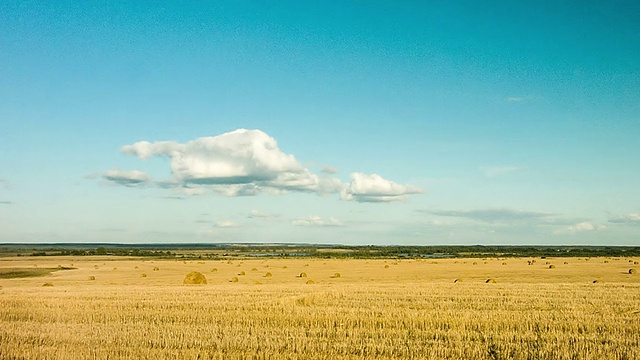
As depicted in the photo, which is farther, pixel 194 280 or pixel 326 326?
pixel 194 280

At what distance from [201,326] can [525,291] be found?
1540cm

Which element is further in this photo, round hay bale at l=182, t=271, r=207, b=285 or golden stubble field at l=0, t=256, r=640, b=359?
round hay bale at l=182, t=271, r=207, b=285

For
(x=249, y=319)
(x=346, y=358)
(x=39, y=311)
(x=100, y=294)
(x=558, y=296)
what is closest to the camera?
(x=346, y=358)

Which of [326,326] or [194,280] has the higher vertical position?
[326,326]

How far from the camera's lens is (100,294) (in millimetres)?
25266

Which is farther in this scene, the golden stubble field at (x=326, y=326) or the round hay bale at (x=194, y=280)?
the round hay bale at (x=194, y=280)

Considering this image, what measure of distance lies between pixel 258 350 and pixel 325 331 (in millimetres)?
3051

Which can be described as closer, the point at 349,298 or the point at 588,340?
the point at 588,340

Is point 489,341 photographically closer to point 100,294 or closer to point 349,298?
point 349,298

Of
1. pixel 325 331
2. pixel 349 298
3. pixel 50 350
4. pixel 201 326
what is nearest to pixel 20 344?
pixel 50 350

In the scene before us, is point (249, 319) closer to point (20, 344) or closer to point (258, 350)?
point (258, 350)

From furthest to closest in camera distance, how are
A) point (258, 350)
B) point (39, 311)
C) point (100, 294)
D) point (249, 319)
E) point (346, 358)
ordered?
point (100, 294)
point (39, 311)
point (249, 319)
point (258, 350)
point (346, 358)

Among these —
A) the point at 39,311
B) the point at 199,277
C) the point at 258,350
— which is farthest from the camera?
the point at 199,277

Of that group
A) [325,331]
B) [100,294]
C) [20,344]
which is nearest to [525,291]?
[325,331]
